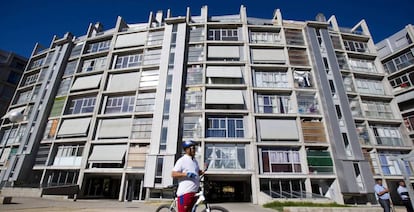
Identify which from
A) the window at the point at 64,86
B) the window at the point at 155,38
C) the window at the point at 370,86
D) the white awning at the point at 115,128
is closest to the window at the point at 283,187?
the window at the point at 370,86

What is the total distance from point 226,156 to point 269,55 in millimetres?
11934

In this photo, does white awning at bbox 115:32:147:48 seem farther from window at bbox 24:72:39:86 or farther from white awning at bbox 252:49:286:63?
window at bbox 24:72:39:86

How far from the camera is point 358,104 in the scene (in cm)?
1980

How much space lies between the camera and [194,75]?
787 inches

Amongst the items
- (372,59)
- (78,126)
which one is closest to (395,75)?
(372,59)

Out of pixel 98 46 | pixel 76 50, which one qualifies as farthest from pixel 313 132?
pixel 76 50

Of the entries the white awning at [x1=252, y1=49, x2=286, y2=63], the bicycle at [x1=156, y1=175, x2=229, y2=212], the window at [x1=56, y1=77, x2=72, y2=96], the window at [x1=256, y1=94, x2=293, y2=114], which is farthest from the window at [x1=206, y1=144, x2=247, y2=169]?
the window at [x1=56, y1=77, x2=72, y2=96]

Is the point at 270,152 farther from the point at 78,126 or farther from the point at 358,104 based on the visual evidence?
the point at 78,126

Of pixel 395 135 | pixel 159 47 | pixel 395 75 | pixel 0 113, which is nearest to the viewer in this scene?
pixel 395 135

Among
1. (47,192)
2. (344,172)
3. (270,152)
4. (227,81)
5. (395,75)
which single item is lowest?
(47,192)

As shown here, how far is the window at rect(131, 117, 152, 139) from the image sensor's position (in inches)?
715

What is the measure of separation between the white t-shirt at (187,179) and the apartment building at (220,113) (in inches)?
474

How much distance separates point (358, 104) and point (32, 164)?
33.6 m

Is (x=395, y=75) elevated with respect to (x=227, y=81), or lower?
elevated
